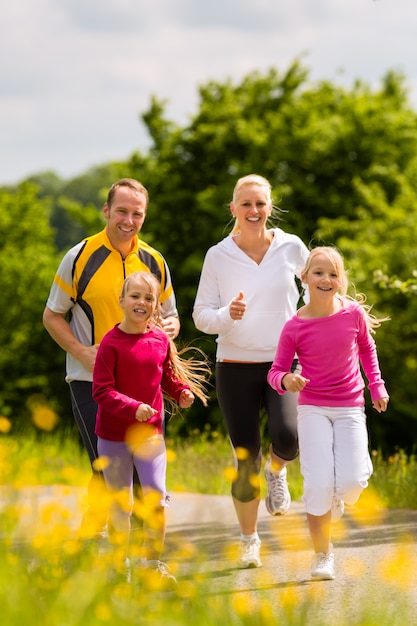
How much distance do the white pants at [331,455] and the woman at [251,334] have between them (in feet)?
1.13

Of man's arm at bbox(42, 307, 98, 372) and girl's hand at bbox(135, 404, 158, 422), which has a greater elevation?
man's arm at bbox(42, 307, 98, 372)

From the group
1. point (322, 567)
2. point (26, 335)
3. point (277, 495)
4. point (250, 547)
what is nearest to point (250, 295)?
point (277, 495)

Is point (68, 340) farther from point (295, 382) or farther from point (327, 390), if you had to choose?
point (327, 390)

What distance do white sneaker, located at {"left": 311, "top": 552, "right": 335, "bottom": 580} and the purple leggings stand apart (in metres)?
0.79

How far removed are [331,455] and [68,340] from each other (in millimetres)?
1478

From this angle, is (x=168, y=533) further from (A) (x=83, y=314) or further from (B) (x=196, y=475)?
(B) (x=196, y=475)

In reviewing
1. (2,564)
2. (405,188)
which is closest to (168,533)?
(2,564)

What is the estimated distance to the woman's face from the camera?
5297 mm

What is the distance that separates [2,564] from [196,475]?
5766 millimetres

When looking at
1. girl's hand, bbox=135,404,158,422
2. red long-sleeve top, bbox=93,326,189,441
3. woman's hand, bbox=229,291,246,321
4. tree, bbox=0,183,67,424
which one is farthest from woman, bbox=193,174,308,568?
tree, bbox=0,183,67,424

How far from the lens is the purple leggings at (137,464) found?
4.73 metres

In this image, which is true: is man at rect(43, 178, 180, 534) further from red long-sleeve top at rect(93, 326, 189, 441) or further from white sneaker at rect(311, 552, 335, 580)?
white sneaker at rect(311, 552, 335, 580)

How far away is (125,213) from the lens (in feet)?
17.1

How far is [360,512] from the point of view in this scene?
274 inches
